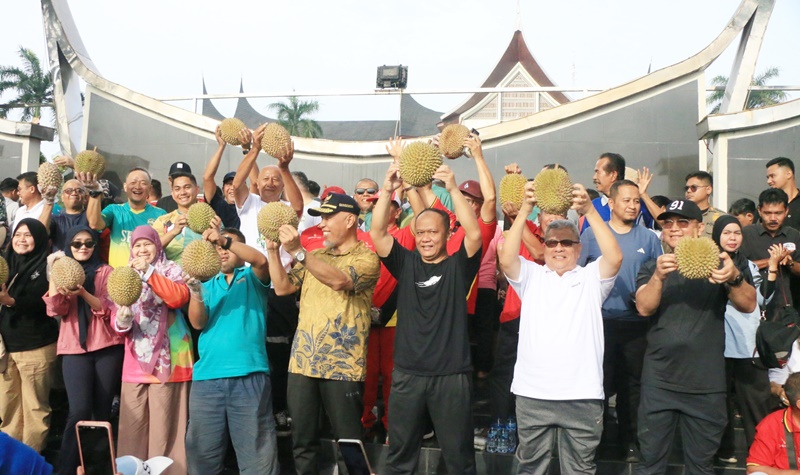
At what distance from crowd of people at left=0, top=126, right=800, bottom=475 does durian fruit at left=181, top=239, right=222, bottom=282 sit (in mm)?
236

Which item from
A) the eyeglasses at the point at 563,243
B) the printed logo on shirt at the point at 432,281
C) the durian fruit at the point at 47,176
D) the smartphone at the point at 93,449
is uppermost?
the durian fruit at the point at 47,176

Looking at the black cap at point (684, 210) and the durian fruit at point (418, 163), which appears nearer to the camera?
the durian fruit at point (418, 163)

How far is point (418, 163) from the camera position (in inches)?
191

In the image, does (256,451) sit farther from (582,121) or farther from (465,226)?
(582,121)

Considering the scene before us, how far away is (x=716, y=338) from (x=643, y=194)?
1.91 meters

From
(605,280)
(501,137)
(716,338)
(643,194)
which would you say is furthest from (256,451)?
(501,137)

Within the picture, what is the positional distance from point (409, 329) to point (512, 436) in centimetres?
143

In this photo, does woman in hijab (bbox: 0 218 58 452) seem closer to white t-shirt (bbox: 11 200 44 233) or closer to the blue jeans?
white t-shirt (bbox: 11 200 44 233)

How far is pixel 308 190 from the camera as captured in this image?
7.93 meters

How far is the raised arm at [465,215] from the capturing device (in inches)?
193

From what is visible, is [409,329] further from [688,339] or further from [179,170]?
[179,170]

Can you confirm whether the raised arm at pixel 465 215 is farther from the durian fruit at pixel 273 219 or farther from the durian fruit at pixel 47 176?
the durian fruit at pixel 47 176

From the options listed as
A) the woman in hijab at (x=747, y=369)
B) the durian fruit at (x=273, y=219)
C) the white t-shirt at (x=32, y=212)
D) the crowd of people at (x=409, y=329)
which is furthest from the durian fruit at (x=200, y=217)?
the woman in hijab at (x=747, y=369)

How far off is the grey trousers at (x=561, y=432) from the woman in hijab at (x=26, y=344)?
3.96 metres
